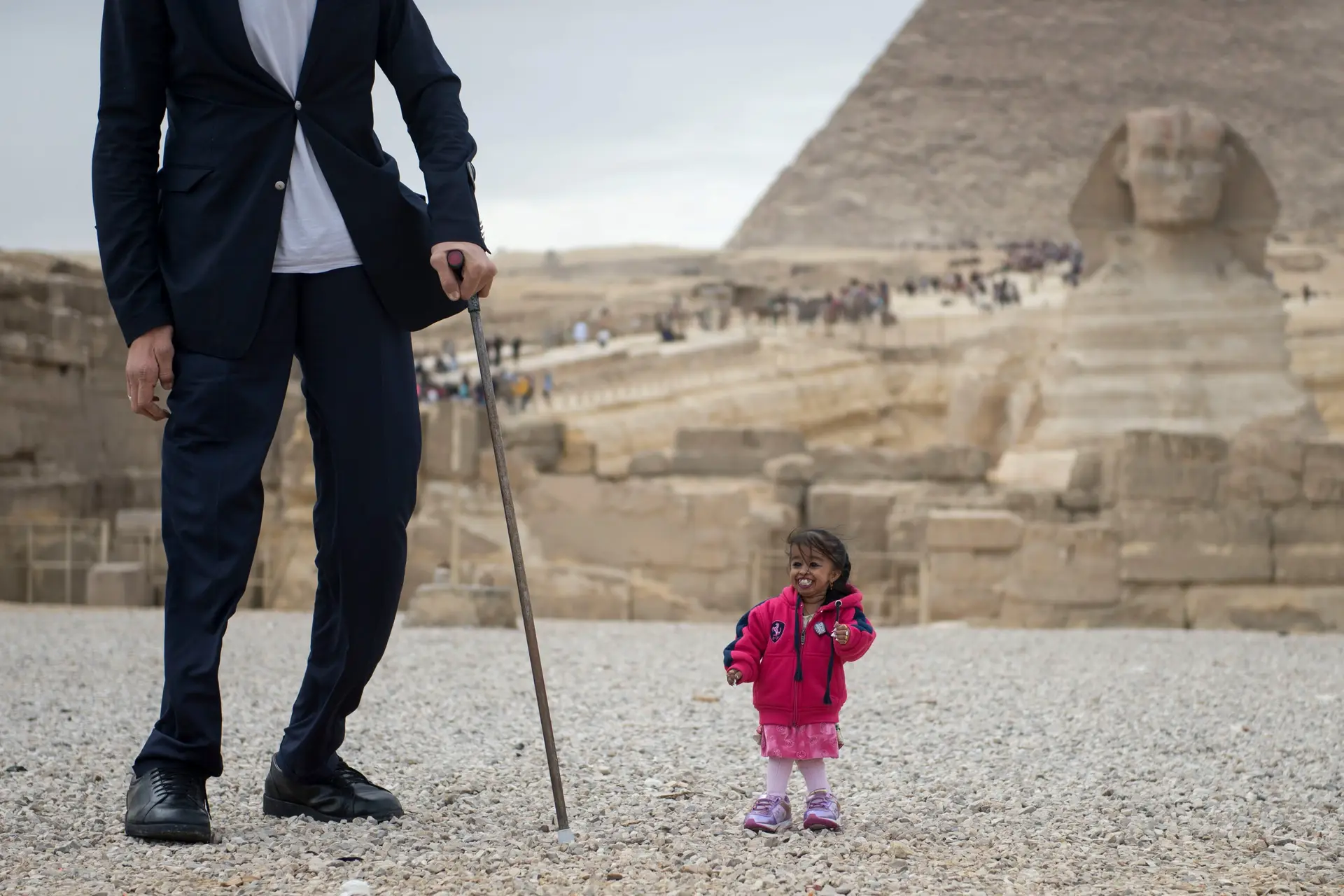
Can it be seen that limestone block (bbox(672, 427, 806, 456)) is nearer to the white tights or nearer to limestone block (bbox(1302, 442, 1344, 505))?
limestone block (bbox(1302, 442, 1344, 505))

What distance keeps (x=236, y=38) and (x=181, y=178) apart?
0.84 feet

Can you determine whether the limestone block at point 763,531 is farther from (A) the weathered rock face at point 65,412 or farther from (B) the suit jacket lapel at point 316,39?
(B) the suit jacket lapel at point 316,39

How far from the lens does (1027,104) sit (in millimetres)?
168000

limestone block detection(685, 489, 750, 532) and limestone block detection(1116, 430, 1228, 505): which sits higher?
limestone block detection(1116, 430, 1228, 505)

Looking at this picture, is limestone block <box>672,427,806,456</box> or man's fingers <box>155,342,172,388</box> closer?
man's fingers <box>155,342,172,388</box>

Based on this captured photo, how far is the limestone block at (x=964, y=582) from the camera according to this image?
951 cm

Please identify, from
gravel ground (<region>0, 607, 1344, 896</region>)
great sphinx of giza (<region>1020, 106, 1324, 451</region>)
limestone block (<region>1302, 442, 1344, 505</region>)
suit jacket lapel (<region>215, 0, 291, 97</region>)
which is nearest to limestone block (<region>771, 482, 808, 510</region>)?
great sphinx of giza (<region>1020, 106, 1324, 451</region>)

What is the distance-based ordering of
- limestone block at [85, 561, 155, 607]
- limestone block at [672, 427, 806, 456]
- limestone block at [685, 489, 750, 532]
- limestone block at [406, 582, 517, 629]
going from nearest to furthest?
limestone block at [406, 582, 517, 629], limestone block at [85, 561, 155, 607], limestone block at [685, 489, 750, 532], limestone block at [672, 427, 806, 456]

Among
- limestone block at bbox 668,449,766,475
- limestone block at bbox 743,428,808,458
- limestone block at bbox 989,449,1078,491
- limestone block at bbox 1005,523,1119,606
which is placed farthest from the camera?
limestone block at bbox 743,428,808,458

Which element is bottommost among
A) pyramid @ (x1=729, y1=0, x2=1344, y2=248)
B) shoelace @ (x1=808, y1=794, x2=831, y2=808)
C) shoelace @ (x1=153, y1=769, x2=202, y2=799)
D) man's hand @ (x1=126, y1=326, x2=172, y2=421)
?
shoelace @ (x1=808, y1=794, x2=831, y2=808)

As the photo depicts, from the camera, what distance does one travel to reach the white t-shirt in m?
2.92

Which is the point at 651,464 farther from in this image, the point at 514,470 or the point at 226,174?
the point at 226,174

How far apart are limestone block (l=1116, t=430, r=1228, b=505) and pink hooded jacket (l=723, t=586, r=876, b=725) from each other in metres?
6.45

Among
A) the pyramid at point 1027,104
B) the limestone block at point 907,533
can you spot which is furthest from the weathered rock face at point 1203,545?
the pyramid at point 1027,104
